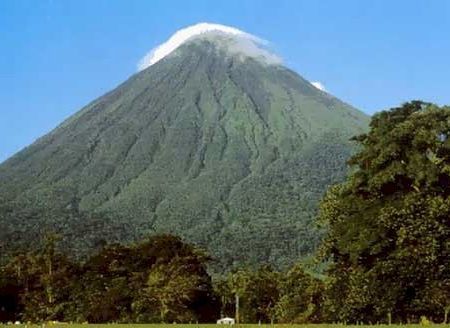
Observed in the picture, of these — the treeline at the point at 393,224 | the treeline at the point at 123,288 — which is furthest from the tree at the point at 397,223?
the treeline at the point at 123,288

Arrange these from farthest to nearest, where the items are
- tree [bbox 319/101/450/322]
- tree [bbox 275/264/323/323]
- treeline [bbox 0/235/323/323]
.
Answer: tree [bbox 275/264/323/323] → treeline [bbox 0/235/323/323] → tree [bbox 319/101/450/322]

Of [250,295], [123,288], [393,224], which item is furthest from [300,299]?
[393,224]

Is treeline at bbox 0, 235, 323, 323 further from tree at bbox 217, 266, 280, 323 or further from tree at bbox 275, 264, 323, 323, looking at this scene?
tree at bbox 217, 266, 280, 323

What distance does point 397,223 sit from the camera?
87.0 ft

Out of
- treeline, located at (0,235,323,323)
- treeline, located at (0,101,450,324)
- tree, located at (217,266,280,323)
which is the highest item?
treeline, located at (0,101,450,324)

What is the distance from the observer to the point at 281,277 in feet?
297

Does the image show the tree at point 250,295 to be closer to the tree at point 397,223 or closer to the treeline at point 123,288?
the treeline at point 123,288

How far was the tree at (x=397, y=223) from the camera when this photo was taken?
1033 inches

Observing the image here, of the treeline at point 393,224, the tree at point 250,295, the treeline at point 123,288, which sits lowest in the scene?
the tree at point 250,295

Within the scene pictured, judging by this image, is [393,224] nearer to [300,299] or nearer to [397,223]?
[397,223]

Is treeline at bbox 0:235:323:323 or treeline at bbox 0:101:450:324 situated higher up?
treeline at bbox 0:101:450:324

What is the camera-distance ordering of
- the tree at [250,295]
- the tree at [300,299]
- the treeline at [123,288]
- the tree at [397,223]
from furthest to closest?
the tree at [250,295] → the tree at [300,299] → the treeline at [123,288] → the tree at [397,223]

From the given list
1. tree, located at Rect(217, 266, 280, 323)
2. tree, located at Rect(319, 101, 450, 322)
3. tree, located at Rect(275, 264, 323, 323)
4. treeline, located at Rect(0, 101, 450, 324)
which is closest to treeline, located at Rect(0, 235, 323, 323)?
tree, located at Rect(275, 264, 323, 323)

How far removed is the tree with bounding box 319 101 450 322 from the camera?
2625 centimetres
